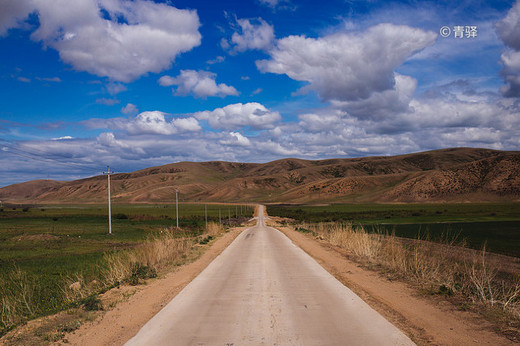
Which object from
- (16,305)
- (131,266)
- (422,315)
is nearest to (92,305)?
(16,305)

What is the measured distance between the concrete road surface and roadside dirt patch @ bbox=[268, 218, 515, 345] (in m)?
0.39

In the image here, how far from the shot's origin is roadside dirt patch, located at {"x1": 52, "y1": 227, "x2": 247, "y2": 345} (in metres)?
7.43

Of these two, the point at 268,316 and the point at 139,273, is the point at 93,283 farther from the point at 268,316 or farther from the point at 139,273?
the point at 268,316

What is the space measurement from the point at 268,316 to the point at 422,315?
3.54 m

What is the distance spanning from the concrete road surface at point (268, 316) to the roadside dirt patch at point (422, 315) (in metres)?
0.39

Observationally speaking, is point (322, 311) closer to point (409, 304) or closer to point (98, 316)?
point (409, 304)

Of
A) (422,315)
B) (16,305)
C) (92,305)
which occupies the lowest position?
(16,305)

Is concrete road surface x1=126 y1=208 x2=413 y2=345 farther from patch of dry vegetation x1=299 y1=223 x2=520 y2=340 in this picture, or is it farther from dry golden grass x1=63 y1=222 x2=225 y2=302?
dry golden grass x1=63 y1=222 x2=225 y2=302

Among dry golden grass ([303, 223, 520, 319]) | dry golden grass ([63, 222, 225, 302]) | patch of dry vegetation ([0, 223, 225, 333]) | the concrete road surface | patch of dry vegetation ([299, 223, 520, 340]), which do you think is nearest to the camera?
the concrete road surface

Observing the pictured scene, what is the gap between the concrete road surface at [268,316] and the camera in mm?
6866

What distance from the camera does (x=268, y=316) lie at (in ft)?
27.3

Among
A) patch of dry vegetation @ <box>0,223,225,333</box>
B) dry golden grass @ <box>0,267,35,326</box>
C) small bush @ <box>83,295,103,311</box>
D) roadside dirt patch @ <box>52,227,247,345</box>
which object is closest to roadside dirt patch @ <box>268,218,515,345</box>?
roadside dirt patch @ <box>52,227,247,345</box>

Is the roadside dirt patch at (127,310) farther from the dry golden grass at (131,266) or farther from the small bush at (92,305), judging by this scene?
the dry golden grass at (131,266)

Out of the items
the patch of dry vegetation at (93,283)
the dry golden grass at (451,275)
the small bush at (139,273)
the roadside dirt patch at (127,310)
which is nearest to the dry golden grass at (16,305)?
the patch of dry vegetation at (93,283)
